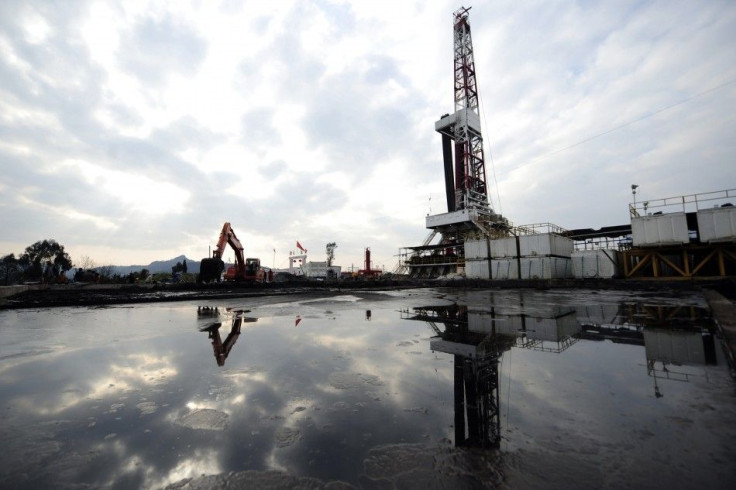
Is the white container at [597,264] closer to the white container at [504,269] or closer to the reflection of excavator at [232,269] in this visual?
the white container at [504,269]

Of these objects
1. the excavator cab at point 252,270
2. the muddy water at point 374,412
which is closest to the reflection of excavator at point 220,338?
the muddy water at point 374,412

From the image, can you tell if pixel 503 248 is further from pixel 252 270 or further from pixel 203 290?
pixel 203 290

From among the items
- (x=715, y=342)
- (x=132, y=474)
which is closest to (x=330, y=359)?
(x=132, y=474)

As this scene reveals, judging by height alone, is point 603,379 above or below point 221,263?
below

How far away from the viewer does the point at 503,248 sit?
28.7m

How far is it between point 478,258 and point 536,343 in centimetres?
2621

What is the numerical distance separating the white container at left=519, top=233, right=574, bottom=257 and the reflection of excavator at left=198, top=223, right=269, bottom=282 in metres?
→ 26.5

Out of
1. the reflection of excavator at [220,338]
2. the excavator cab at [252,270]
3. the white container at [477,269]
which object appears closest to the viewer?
the reflection of excavator at [220,338]

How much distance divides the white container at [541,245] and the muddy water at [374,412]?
21884mm

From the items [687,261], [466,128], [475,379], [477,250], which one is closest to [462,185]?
[466,128]

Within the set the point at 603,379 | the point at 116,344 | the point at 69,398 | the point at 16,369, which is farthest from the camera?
the point at 116,344

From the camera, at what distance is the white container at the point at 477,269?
29350 mm

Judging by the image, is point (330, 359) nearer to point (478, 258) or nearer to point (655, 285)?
point (655, 285)

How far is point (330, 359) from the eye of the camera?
189 inches
